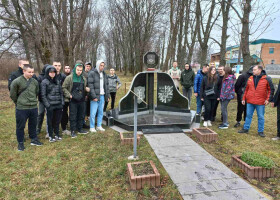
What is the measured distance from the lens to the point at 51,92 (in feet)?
14.8

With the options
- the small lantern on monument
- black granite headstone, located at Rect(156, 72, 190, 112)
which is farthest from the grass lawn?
the small lantern on monument

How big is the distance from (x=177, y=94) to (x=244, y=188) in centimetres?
404

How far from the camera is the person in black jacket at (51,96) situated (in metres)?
4.42

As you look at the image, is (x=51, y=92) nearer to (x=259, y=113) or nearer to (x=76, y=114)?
(x=76, y=114)

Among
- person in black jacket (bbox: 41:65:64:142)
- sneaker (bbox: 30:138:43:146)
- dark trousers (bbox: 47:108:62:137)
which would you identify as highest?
person in black jacket (bbox: 41:65:64:142)

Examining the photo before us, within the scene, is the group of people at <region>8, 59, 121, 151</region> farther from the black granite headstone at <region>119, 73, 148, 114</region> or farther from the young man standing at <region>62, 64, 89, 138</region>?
the black granite headstone at <region>119, 73, 148, 114</region>

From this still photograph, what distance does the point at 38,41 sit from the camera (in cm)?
1089

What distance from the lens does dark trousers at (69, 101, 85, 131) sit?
4970mm

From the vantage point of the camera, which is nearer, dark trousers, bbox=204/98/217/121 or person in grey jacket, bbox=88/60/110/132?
person in grey jacket, bbox=88/60/110/132

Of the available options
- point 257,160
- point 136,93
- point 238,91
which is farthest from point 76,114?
Answer: point 238,91

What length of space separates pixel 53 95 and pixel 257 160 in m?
4.27

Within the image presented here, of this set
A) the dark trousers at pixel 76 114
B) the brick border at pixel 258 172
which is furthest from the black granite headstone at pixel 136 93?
the brick border at pixel 258 172

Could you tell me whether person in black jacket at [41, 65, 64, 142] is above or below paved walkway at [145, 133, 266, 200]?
above

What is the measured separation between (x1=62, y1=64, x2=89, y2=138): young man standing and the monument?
3.75 ft
